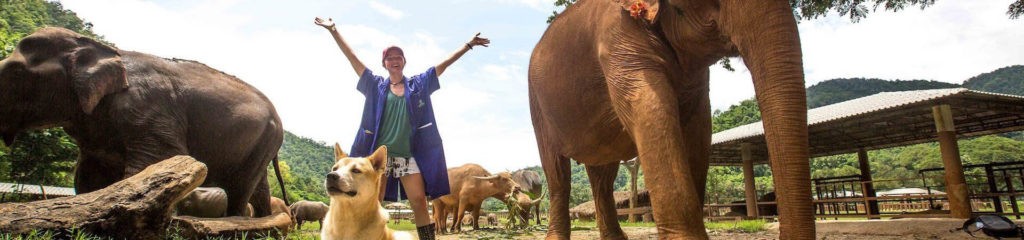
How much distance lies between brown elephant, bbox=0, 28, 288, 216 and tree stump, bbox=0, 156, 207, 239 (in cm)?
164

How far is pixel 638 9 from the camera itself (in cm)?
307

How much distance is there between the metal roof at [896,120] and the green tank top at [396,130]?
9.27 metres

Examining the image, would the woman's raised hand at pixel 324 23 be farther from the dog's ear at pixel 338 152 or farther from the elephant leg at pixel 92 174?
the elephant leg at pixel 92 174

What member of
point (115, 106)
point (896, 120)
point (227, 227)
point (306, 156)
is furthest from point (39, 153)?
point (306, 156)

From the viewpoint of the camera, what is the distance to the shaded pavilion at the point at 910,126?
384 inches

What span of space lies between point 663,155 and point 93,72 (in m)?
5.00

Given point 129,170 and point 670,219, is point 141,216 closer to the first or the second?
point 129,170

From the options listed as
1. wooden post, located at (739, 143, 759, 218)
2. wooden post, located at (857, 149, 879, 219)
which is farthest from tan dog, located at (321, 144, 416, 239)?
wooden post, located at (857, 149, 879, 219)

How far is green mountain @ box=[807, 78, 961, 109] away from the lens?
237 ft

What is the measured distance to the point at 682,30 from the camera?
10.2 feet

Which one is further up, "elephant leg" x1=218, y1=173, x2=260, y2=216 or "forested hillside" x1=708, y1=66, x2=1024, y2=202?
"forested hillside" x1=708, y1=66, x2=1024, y2=202

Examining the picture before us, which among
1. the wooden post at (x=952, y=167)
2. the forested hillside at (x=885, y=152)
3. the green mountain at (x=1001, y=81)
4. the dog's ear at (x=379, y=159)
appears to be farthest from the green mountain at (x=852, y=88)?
the dog's ear at (x=379, y=159)

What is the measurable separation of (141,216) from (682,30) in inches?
130

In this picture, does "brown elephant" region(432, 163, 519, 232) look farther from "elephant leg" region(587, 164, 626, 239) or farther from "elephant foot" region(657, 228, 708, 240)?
"elephant foot" region(657, 228, 708, 240)
